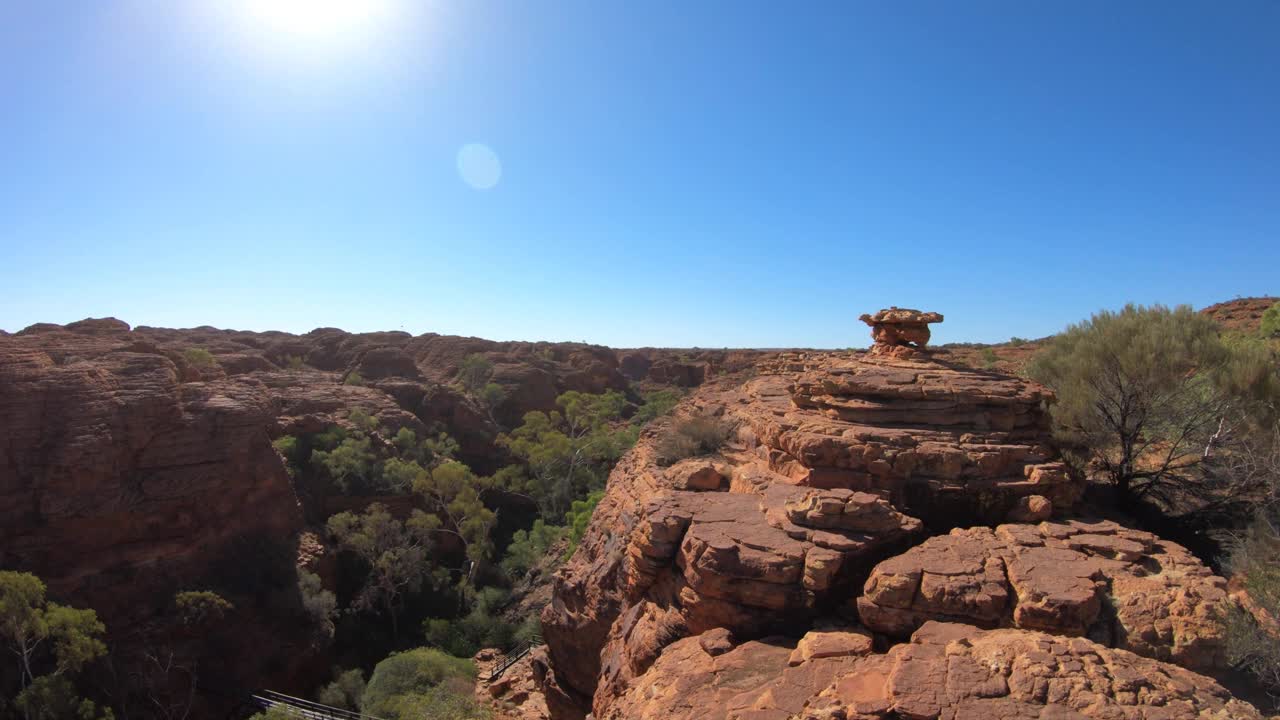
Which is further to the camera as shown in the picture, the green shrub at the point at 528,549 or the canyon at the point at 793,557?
the green shrub at the point at 528,549

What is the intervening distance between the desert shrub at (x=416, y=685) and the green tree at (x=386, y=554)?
5.52 m

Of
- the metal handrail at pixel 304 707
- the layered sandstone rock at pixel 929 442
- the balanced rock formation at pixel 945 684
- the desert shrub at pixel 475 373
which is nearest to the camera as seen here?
the balanced rock formation at pixel 945 684

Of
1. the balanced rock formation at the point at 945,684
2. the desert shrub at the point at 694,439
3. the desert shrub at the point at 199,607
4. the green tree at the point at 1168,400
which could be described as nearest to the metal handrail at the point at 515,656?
the desert shrub at the point at 694,439

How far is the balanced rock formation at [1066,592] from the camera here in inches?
228

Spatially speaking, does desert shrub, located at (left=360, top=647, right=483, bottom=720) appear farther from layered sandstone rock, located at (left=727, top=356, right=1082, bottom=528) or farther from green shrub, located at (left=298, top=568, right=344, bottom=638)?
layered sandstone rock, located at (left=727, top=356, right=1082, bottom=528)

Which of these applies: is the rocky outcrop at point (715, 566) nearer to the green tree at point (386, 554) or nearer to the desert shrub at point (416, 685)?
the desert shrub at point (416, 685)

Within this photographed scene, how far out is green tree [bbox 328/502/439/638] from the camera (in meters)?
21.3

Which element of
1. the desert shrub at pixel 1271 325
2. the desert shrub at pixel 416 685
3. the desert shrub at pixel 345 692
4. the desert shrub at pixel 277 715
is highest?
the desert shrub at pixel 1271 325

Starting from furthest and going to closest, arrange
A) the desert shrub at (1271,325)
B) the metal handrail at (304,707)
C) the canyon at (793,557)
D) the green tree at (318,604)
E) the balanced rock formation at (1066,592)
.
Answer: the green tree at (318,604) → the desert shrub at (1271,325) → the metal handrail at (304,707) → the balanced rock formation at (1066,592) → the canyon at (793,557)

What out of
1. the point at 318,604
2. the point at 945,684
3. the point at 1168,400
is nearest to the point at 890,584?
the point at 945,684

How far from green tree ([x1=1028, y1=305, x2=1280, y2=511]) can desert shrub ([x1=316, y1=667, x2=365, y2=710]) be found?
18998 millimetres

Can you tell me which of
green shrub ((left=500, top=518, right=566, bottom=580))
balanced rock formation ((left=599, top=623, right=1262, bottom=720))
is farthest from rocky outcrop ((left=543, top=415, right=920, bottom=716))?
green shrub ((left=500, top=518, right=566, bottom=580))

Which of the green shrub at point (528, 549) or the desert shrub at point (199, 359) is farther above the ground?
the desert shrub at point (199, 359)

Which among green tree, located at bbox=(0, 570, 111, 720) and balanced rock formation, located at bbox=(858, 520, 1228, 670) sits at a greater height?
balanced rock formation, located at bbox=(858, 520, 1228, 670)
